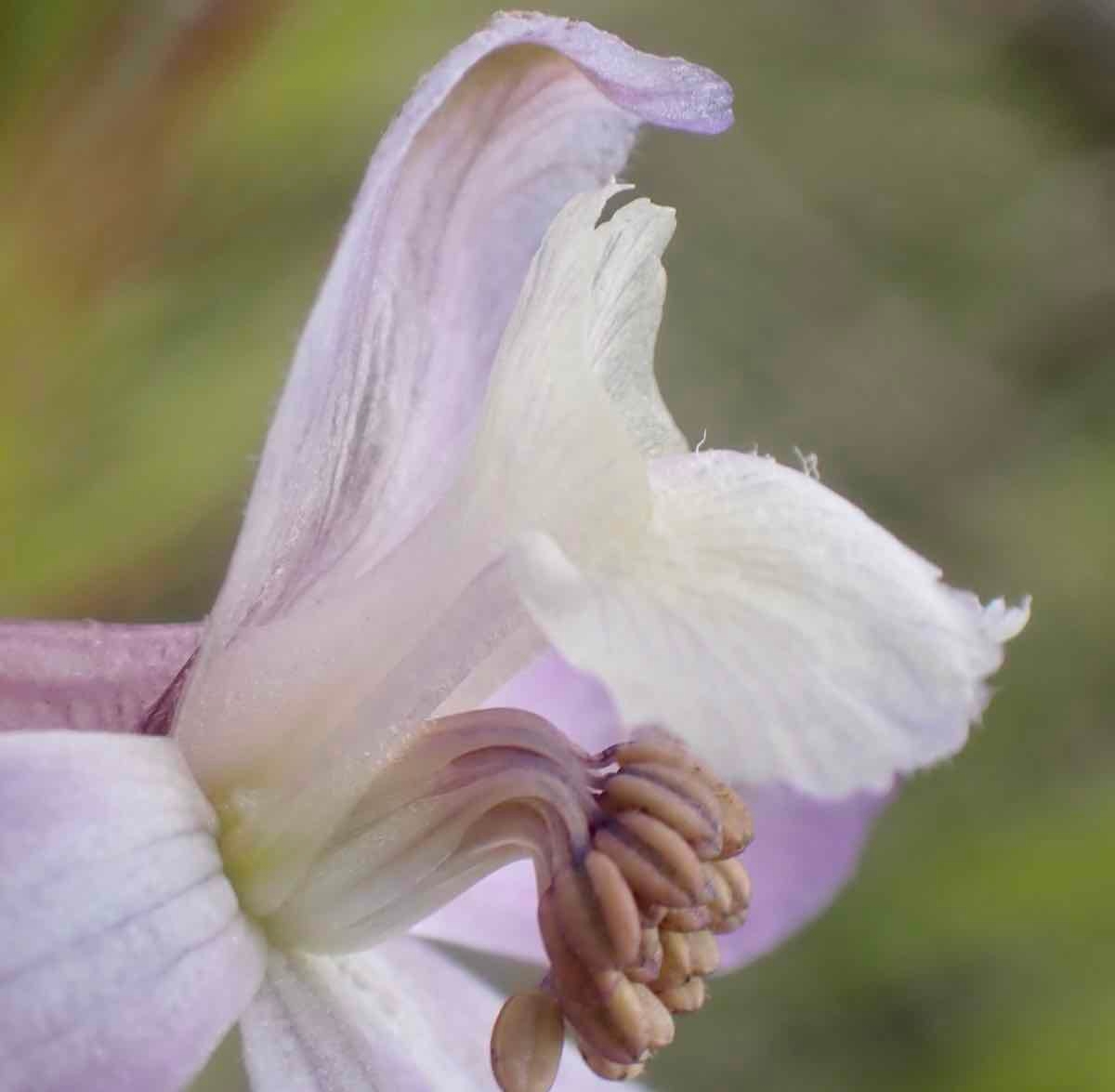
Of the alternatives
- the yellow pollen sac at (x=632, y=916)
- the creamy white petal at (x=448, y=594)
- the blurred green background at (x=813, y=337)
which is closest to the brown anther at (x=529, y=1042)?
the yellow pollen sac at (x=632, y=916)

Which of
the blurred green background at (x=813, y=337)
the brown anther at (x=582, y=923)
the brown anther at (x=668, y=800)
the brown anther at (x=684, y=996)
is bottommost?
the blurred green background at (x=813, y=337)

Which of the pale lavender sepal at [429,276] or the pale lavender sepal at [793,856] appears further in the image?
the pale lavender sepal at [793,856]

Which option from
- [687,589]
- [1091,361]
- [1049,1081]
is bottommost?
[1049,1081]

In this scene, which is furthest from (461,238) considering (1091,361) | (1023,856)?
(1091,361)

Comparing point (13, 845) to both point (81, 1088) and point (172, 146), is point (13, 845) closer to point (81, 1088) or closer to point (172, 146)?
point (81, 1088)

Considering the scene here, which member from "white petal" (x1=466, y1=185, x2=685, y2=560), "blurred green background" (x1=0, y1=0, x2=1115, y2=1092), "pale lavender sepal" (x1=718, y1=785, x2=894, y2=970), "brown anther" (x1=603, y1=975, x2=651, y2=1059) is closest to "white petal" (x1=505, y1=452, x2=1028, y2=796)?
"white petal" (x1=466, y1=185, x2=685, y2=560)

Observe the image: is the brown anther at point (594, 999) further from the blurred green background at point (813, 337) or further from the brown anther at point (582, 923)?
the blurred green background at point (813, 337)

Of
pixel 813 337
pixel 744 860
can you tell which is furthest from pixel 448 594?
pixel 813 337

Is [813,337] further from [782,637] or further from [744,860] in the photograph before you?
[782,637]
